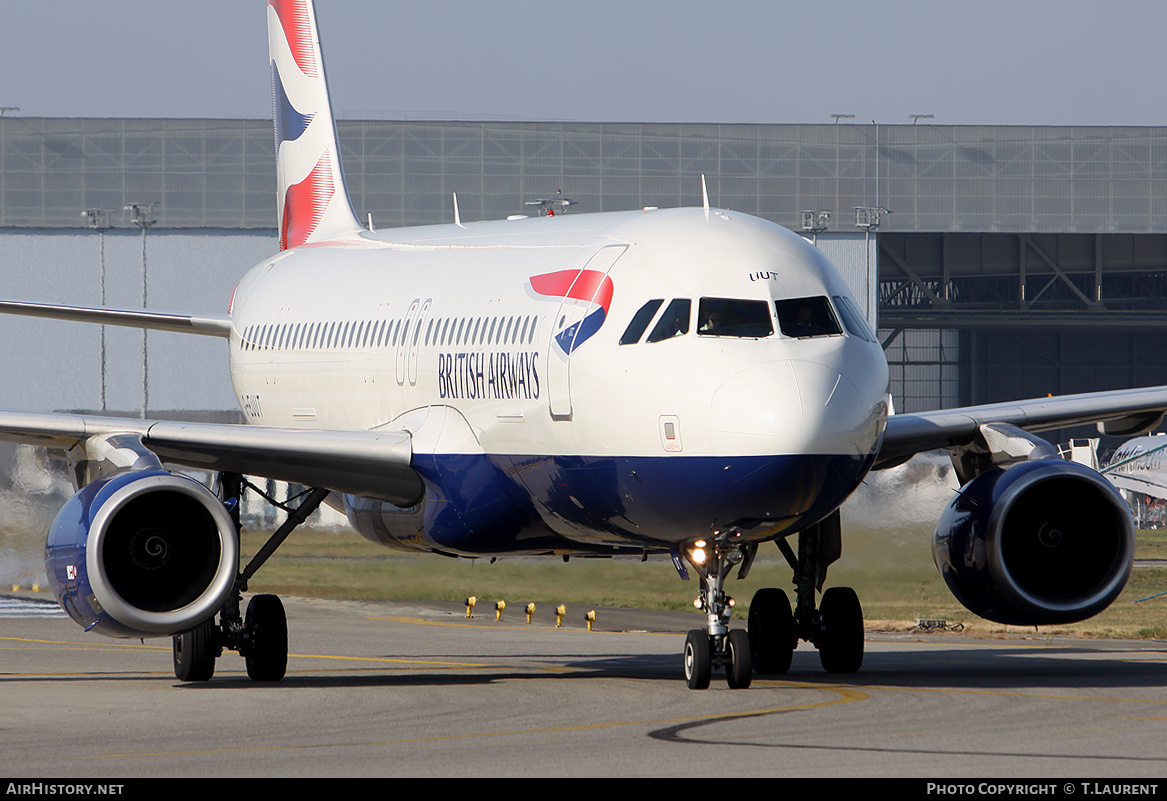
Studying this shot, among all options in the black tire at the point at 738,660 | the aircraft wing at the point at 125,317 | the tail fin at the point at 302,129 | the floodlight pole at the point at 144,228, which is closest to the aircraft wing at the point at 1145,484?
the floodlight pole at the point at 144,228

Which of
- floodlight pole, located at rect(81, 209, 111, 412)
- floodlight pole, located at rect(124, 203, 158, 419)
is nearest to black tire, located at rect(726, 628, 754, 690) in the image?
floodlight pole, located at rect(124, 203, 158, 419)

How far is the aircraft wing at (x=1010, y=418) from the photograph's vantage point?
17.5 m

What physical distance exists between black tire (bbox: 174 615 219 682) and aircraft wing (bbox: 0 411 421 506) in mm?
1700

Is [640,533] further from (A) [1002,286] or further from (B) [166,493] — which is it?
(A) [1002,286]

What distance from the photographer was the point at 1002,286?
253 feet

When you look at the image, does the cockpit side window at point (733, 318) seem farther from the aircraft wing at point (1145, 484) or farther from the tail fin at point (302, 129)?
the aircraft wing at point (1145, 484)

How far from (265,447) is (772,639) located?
18.8 ft

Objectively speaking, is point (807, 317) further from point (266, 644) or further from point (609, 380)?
point (266, 644)

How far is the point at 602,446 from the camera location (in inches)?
590

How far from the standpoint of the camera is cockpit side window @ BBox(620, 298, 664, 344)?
14.7 m

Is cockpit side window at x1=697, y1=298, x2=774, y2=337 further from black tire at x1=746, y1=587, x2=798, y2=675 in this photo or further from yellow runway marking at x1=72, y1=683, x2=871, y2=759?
black tire at x1=746, y1=587, x2=798, y2=675

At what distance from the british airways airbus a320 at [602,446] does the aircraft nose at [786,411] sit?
2 centimetres

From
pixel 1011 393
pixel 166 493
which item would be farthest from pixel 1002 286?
pixel 166 493

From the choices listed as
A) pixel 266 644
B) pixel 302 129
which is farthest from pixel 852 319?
pixel 302 129
